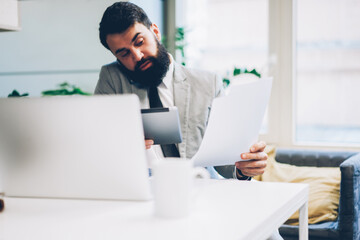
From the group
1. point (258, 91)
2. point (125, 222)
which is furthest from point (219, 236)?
point (258, 91)

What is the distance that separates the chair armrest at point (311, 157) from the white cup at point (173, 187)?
228 cm

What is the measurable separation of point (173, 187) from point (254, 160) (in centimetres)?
64

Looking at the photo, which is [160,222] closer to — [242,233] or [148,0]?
[242,233]

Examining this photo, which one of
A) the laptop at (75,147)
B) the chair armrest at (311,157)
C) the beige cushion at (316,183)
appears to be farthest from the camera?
the chair armrest at (311,157)

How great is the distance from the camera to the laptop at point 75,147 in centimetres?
88

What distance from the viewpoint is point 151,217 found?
0.85 m

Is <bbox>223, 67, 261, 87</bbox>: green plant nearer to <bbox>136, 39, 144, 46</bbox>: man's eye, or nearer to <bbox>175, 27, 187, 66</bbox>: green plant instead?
<bbox>175, 27, 187, 66</bbox>: green plant

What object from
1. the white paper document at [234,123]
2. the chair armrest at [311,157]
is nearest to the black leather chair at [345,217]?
the chair armrest at [311,157]

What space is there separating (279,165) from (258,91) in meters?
1.90

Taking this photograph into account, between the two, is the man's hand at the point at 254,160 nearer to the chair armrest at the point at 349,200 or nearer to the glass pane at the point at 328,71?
the chair armrest at the point at 349,200

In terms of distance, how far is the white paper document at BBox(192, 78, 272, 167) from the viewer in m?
1.07

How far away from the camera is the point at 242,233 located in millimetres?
748

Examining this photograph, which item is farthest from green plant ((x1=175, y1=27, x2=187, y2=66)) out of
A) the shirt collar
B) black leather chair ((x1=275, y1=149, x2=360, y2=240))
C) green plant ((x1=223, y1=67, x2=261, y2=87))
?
black leather chair ((x1=275, y1=149, x2=360, y2=240))

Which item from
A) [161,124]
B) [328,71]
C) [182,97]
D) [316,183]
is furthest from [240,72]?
[161,124]
